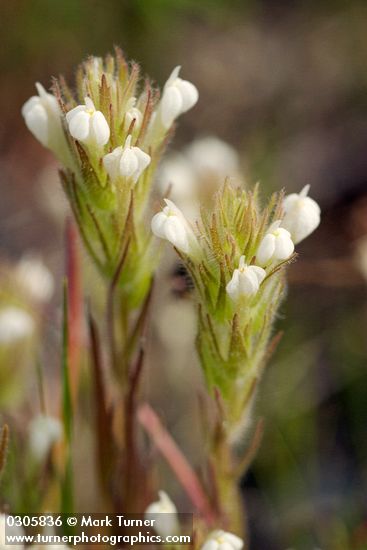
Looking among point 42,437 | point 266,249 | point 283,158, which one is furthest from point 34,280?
point 283,158

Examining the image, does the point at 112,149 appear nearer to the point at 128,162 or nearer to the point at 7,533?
the point at 128,162

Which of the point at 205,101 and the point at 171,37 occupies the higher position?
the point at 171,37

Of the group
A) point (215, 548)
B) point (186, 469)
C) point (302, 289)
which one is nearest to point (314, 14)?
point (302, 289)

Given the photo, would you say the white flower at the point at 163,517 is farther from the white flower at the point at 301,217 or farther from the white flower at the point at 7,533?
the white flower at the point at 301,217

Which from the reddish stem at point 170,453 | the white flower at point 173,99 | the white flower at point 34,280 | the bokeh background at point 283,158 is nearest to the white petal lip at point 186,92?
the white flower at point 173,99

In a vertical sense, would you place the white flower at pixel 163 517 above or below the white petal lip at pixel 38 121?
below

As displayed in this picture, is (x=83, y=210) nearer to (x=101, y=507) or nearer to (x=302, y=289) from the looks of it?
(x=101, y=507)

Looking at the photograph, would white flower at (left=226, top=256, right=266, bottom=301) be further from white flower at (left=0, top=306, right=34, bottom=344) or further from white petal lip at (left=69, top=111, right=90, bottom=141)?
white flower at (left=0, top=306, right=34, bottom=344)
